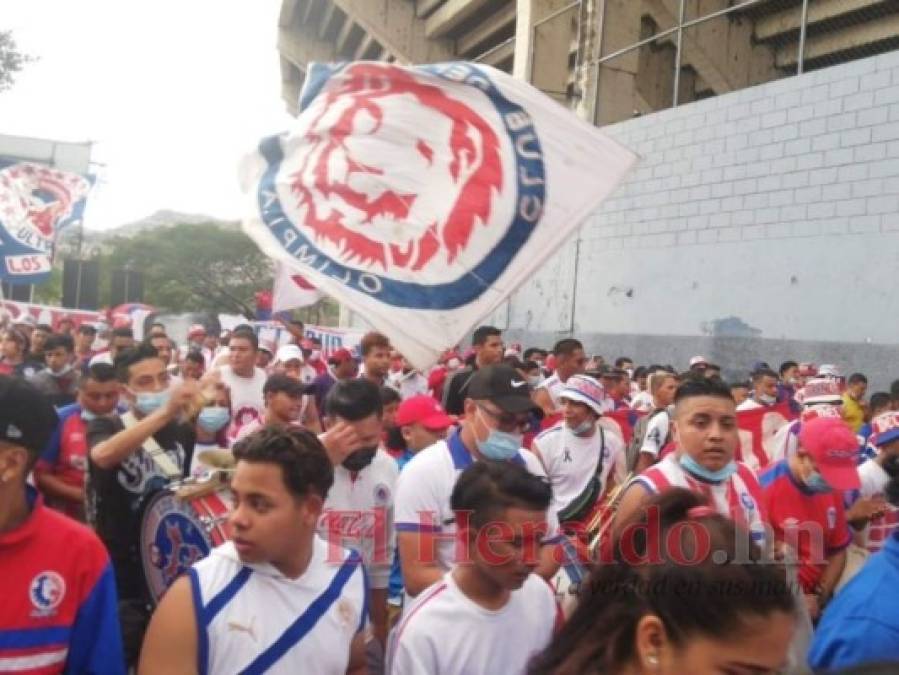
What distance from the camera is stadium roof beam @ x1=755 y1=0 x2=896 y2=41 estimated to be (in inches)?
562

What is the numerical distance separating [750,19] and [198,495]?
16090 mm

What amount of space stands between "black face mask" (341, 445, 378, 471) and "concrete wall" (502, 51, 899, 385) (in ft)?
28.5

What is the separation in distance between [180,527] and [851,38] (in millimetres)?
14256

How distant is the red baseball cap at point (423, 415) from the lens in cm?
504

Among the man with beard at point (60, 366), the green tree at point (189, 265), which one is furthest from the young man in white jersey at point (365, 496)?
the green tree at point (189, 265)

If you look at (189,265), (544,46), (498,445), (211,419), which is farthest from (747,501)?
(189,265)

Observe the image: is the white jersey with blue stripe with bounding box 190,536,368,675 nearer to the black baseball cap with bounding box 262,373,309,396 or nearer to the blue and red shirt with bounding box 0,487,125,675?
the blue and red shirt with bounding box 0,487,125,675

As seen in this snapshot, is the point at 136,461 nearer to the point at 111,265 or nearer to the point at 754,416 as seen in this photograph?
the point at 754,416

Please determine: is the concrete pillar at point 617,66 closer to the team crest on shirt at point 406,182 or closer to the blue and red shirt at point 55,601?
the team crest on shirt at point 406,182

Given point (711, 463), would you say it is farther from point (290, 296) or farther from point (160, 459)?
point (290, 296)

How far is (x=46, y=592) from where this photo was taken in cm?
222

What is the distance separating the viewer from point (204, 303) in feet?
165

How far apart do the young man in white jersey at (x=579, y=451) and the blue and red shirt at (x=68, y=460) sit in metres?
2.63

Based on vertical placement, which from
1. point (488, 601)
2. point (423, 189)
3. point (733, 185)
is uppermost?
point (733, 185)
